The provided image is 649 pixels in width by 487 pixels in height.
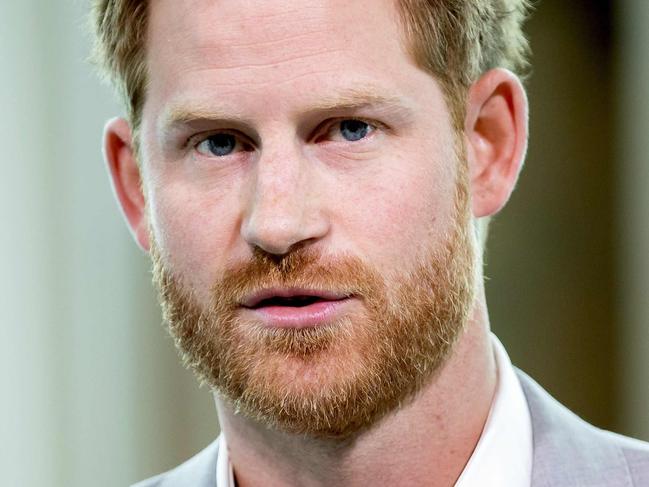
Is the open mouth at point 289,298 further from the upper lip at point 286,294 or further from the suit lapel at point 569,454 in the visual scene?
the suit lapel at point 569,454

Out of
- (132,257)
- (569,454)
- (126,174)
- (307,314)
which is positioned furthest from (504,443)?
(132,257)

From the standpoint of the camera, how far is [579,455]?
2.08 m

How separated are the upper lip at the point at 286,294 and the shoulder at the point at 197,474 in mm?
553

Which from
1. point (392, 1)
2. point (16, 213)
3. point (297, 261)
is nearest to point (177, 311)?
Answer: point (297, 261)

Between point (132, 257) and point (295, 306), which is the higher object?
point (295, 306)

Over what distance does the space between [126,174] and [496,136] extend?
2.64ft

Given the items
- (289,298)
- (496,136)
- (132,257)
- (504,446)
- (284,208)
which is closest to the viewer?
(284,208)

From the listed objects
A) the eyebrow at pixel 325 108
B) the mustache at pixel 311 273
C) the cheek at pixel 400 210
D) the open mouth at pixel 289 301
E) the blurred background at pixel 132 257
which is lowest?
Result: the blurred background at pixel 132 257

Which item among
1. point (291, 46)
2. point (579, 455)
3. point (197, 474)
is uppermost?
point (291, 46)

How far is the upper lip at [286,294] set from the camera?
1.89 m

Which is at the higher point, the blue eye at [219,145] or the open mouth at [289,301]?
the blue eye at [219,145]

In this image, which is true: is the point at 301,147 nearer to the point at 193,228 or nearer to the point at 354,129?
the point at 354,129

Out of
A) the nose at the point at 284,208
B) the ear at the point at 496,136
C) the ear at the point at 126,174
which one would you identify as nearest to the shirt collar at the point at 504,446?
the ear at the point at 496,136

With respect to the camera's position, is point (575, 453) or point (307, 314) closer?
point (307, 314)
